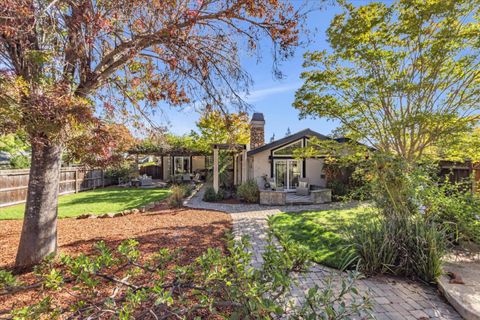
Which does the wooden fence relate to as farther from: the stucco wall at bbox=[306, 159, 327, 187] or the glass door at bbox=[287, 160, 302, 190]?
the stucco wall at bbox=[306, 159, 327, 187]

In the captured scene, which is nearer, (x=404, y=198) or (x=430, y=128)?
(x=404, y=198)

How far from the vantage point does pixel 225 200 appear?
41.3 ft

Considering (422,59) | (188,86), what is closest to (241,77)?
(188,86)

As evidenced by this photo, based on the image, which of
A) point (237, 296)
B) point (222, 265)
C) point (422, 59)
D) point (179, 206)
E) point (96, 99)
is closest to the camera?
point (237, 296)

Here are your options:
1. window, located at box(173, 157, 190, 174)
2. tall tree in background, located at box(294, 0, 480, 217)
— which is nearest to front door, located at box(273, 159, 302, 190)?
tall tree in background, located at box(294, 0, 480, 217)

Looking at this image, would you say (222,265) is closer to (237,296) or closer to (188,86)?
(237,296)

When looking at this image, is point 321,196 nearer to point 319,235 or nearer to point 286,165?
point 286,165

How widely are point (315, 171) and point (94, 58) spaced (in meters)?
13.9

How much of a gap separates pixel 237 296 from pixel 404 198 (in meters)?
4.47

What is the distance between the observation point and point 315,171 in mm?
15352

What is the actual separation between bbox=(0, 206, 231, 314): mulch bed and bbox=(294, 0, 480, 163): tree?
578 cm

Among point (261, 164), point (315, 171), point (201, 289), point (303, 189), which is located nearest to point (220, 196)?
point (261, 164)

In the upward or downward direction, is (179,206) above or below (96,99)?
below

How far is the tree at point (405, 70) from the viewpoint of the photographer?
631 cm
